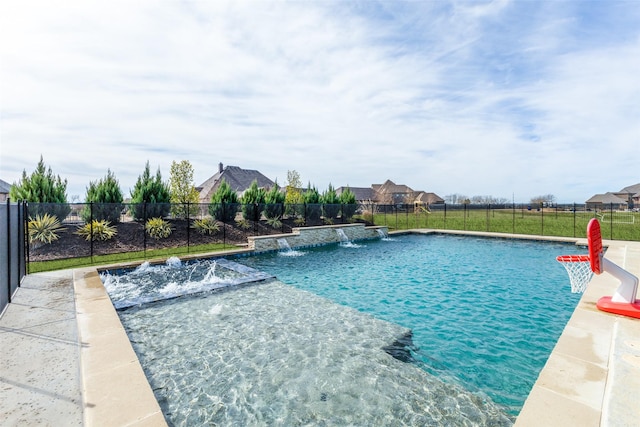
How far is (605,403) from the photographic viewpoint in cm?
230

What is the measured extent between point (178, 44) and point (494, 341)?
883cm

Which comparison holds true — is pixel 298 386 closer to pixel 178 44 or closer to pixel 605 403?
pixel 605 403

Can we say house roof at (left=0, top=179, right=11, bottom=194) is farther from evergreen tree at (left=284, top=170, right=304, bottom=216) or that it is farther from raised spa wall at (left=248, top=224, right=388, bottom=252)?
raised spa wall at (left=248, top=224, right=388, bottom=252)

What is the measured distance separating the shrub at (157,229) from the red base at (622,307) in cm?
1273

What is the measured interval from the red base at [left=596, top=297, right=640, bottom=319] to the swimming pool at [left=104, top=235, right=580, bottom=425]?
0.67 meters

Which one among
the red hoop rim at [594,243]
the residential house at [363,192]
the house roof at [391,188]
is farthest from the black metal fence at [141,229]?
the house roof at [391,188]

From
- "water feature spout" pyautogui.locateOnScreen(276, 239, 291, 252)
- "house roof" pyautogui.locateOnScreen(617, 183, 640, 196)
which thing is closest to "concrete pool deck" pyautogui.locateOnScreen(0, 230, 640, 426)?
"water feature spout" pyautogui.locateOnScreen(276, 239, 291, 252)

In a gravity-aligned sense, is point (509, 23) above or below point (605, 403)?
above

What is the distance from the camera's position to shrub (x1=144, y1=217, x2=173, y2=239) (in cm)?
1175

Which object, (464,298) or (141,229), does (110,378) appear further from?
(141,229)

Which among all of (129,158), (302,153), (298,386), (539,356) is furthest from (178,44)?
(302,153)

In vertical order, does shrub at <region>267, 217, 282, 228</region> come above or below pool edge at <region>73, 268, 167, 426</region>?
above

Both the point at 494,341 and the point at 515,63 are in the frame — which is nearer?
the point at 494,341

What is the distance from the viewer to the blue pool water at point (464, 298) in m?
3.63
